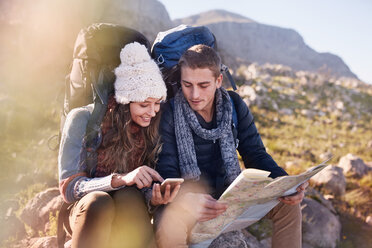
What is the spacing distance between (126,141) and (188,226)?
76 centimetres

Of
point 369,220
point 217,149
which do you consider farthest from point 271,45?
point 217,149

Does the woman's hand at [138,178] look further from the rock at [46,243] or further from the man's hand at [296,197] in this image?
the rock at [46,243]

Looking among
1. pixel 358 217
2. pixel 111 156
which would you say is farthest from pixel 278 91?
pixel 111 156

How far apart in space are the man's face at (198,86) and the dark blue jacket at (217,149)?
184 mm

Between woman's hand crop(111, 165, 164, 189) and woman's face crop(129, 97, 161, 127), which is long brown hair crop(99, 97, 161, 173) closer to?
woman's face crop(129, 97, 161, 127)

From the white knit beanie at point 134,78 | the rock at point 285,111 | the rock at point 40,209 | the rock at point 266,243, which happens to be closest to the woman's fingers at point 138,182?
the white knit beanie at point 134,78

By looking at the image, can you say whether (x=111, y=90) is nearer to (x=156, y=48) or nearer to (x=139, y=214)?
(x=156, y=48)

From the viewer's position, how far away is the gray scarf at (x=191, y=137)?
2303 mm

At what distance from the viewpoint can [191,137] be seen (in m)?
2.34

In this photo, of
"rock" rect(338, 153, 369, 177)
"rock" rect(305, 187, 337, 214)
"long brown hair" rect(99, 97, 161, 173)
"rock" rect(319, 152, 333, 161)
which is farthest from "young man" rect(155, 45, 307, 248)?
"rock" rect(319, 152, 333, 161)

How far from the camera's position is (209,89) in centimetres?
230

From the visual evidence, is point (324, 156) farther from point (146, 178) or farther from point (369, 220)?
point (146, 178)

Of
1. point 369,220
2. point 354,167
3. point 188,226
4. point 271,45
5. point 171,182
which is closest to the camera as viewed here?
point 171,182

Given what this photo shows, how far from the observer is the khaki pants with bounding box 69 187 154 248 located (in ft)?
5.07
